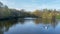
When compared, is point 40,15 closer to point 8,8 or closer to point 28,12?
point 28,12

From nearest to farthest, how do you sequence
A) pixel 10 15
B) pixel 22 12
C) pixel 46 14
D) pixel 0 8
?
pixel 46 14 → pixel 22 12 → pixel 10 15 → pixel 0 8

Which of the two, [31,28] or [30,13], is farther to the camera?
[30,13]

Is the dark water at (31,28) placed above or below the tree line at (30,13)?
below

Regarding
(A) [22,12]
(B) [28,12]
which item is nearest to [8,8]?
(A) [22,12]

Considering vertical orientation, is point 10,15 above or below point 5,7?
below

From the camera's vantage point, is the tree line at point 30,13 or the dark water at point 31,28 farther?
the tree line at point 30,13

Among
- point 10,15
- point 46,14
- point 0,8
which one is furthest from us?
point 0,8

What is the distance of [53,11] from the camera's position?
7633 mm

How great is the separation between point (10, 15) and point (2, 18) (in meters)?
0.70

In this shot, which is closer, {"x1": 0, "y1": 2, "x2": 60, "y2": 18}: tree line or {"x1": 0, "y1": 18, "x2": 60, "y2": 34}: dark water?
{"x1": 0, "y1": 18, "x2": 60, "y2": 34}: dark water

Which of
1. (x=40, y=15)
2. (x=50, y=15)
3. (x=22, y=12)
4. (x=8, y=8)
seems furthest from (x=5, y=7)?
(x=50, y=15)

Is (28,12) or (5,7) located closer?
(28,12)

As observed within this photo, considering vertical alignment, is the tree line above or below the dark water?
above

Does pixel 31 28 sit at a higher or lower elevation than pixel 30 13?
lower
